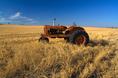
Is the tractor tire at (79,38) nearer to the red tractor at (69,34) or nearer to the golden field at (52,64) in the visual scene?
the red tractor at (69,34)

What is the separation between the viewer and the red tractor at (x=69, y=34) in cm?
1181

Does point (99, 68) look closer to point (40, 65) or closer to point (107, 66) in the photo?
point (107, 66)

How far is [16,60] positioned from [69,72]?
1.81 m

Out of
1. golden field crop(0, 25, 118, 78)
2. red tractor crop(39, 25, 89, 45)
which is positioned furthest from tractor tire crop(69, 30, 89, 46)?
golden field crop(0, 25, 118, 78)

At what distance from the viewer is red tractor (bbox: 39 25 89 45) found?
11.8 metres

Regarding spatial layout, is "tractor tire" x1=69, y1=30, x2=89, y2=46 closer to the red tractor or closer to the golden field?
the red tractor

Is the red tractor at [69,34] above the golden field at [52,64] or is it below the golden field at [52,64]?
above

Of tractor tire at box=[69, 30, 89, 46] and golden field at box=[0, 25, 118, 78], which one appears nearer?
golden field at box=[0, 25, 118, 78]

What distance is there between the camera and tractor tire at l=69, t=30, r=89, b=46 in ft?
38.5

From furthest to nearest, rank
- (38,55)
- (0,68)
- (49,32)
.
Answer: (49,32), (38,55), (0,68)

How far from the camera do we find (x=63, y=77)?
22.9ft

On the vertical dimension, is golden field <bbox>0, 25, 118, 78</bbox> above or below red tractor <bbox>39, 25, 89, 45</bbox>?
below

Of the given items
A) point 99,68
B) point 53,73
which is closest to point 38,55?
point 53,73

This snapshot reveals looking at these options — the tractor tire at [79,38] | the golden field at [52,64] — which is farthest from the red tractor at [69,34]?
the golden field at [52,64]
